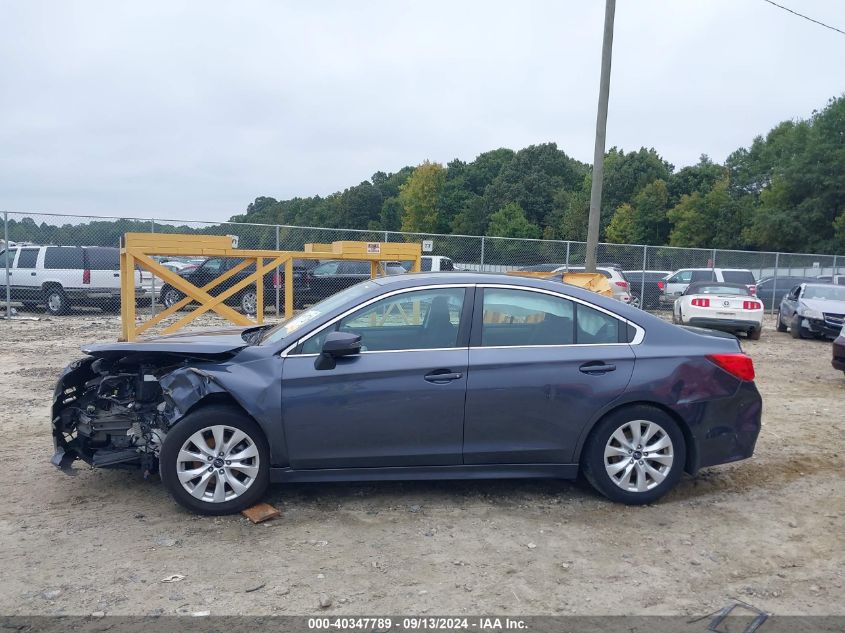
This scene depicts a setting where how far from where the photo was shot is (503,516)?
4766mm

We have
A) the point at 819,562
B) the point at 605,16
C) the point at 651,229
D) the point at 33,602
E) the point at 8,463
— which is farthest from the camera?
the point at 651,229

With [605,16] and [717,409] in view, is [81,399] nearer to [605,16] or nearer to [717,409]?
[717,409]

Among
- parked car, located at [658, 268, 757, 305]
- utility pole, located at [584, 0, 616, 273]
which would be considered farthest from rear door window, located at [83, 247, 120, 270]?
parked car, located at [658, 268, 757, 305]

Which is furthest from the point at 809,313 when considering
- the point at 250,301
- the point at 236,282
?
the point at 236,282

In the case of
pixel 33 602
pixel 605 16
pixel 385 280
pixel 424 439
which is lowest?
pixel 33 602

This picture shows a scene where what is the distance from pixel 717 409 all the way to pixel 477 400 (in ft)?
5.66

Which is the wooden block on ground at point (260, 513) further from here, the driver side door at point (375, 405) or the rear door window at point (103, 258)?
the rear door window at point (103, 258)

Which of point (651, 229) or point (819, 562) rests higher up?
point (651, 229)

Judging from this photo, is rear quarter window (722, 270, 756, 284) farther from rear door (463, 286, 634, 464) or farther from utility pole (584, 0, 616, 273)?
rear door (463, 286, 634, 464)

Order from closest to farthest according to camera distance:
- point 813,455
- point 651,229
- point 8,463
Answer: point 8,463 → point 813,455 → point 651,229

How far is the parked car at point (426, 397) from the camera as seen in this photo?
15.2 ft

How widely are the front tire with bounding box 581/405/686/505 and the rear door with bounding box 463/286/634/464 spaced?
0.17m

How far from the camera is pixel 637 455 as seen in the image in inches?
195

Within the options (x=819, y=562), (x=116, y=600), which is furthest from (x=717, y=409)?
(x=116, y=600)
